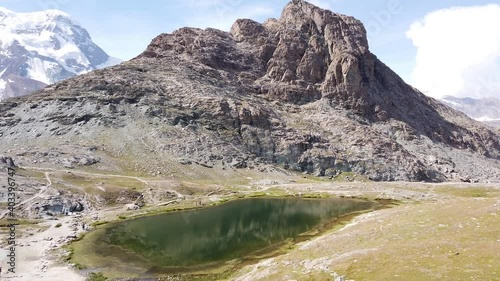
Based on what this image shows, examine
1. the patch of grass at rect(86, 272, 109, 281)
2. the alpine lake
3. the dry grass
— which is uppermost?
the dry grass

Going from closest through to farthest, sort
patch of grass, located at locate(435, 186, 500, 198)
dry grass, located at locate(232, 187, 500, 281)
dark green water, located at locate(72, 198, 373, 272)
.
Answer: dry grass, located at locate(232, 187, 500, 281), dark green water, located at locate(72, 198, 373, 272), patch of grass, located at locate(435, 186, 500, 198)

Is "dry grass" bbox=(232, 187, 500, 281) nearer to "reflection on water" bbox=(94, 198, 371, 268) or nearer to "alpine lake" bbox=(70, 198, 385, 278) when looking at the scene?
"alpine lake" bbox=(70, 198, 385, 278)

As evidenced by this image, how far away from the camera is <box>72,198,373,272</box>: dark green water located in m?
61.1

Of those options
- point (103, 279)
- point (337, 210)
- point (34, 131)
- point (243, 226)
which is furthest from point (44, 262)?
point (34, 131)

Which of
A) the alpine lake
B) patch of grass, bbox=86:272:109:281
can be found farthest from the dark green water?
patch of grass, bbox=86:272:109:281

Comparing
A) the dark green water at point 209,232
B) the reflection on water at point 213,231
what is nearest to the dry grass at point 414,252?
the dark green water at point 209,232

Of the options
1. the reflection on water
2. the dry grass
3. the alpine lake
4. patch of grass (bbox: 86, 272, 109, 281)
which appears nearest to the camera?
the dry grass

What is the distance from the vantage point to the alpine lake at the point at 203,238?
5609 centimetres

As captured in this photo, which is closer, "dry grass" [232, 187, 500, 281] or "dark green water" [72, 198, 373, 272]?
"dry grass" [232, 187, 500, 281]

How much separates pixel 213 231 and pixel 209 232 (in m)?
1.45

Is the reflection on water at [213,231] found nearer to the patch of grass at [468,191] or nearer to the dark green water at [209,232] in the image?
the dark green water at [209,232]

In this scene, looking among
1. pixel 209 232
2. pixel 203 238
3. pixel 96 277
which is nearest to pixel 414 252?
pixel 96 277

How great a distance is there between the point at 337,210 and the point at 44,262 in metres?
74.0

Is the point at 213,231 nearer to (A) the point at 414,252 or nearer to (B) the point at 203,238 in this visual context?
(B) the point at 203,238
